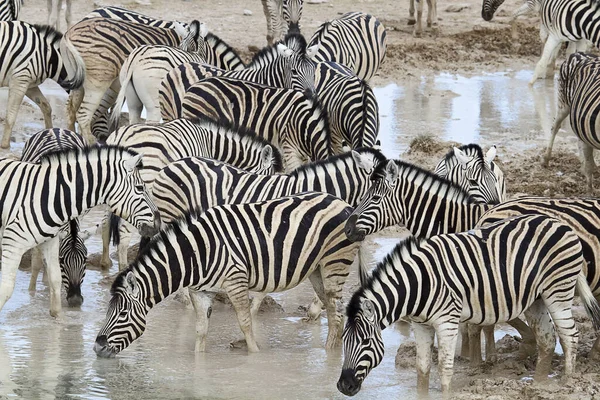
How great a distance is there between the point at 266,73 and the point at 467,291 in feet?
18.9

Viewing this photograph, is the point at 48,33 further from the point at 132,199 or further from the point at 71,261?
the point at 132,199

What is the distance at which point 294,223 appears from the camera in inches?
297

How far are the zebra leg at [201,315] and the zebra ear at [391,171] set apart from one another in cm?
151

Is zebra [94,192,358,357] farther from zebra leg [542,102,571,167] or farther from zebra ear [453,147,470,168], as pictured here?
zebra leg [542,102,571,167]

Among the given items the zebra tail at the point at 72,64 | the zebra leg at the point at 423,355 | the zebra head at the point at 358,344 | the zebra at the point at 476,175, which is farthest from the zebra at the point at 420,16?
the zebra head at the point at 358,344

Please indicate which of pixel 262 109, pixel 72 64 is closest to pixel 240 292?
pixel 262 109

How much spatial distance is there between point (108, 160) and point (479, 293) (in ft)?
9.73

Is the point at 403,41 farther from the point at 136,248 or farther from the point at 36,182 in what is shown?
the point at 36,182

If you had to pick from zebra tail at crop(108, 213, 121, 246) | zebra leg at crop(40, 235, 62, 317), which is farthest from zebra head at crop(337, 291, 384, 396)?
zebra tail at crop(108, 213, 121, 246)

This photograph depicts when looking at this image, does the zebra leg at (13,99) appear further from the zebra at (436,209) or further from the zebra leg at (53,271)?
the zebra at (436,209)

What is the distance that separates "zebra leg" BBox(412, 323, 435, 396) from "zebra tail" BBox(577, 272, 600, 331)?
1.02 metres

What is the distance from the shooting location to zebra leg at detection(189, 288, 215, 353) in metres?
7.56

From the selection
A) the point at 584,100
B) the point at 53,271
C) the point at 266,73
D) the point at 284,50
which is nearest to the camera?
the point at 53,271

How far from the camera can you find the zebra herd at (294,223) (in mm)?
6703
